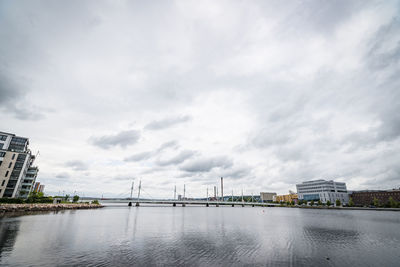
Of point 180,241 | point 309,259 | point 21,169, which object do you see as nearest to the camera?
point 309,259

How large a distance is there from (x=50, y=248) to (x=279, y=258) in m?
28.0

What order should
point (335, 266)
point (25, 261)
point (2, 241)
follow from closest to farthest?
1. point (25, 261)
2. point (335, 266)
3. point (2, 241)

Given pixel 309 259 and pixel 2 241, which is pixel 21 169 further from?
pixel 309 259

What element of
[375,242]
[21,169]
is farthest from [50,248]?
[21,169]

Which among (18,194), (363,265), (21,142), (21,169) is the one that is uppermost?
(21,142)

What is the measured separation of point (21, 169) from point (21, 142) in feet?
83.5

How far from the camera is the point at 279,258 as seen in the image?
23438 mm

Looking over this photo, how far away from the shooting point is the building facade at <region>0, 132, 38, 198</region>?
10119 centimetres

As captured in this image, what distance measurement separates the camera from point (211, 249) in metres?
27.0

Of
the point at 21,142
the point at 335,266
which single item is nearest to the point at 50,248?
the point at 335,266

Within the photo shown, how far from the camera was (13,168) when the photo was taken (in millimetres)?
106188

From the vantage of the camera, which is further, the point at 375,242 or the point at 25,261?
the point at 375,242

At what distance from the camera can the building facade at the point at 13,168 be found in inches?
3984

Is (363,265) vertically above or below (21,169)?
below
